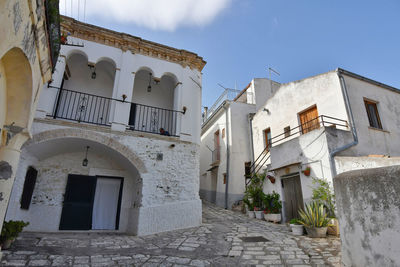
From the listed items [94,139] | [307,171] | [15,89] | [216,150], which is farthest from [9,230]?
[216,150]

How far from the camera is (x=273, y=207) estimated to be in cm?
955

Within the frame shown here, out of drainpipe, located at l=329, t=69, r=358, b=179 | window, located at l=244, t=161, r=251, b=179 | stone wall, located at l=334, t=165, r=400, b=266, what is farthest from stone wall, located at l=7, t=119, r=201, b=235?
window, located at l=244, t=161, r=251, b=179

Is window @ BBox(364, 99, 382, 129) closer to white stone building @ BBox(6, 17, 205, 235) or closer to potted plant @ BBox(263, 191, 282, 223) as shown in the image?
potted plant @ BBox(263, 191, 282, 223)

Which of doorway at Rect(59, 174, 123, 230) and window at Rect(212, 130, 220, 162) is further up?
window at Rect(212, 130, 220, 162)

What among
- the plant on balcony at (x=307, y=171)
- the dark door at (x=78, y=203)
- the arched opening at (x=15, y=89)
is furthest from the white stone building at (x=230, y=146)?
the arched opening at (x=15, y=89)

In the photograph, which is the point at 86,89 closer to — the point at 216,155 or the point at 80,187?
the point at 80,187

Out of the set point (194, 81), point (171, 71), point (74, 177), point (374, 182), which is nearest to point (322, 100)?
point (194, 81)

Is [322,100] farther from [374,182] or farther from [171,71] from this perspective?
[374,182]

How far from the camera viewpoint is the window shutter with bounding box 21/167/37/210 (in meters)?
7.02

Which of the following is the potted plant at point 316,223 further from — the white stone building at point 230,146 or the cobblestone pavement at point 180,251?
the white stone building at point 230,146

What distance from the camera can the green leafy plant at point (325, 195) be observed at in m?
7.35

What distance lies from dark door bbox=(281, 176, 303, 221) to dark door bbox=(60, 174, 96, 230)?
7417mm

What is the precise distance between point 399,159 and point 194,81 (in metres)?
7.34

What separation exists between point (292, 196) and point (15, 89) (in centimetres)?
921
